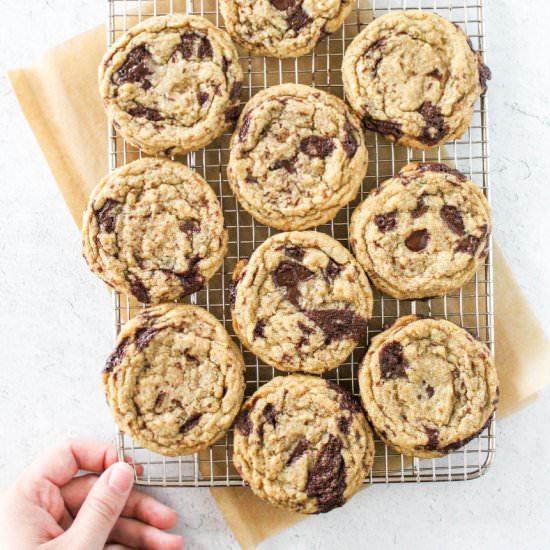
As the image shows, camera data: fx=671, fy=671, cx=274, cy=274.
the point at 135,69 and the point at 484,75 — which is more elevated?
the point at 135,69

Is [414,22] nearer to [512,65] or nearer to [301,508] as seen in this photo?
[512,65]

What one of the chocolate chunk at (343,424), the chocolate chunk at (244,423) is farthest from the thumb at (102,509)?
the chocolate chunk at (343,424)

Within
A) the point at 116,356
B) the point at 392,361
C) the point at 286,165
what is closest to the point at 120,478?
the point at 116,356

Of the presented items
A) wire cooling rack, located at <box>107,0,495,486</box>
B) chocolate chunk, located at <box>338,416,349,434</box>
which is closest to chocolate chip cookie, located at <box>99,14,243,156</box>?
wire cooling rack, located at <box>107,0,495,486</box>

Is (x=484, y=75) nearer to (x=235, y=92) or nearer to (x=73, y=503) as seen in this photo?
(x=235, y=92)

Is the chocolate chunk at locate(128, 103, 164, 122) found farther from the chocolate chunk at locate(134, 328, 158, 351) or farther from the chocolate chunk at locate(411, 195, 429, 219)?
the chocolate chunk at locate(411, 195, 429, 219)
